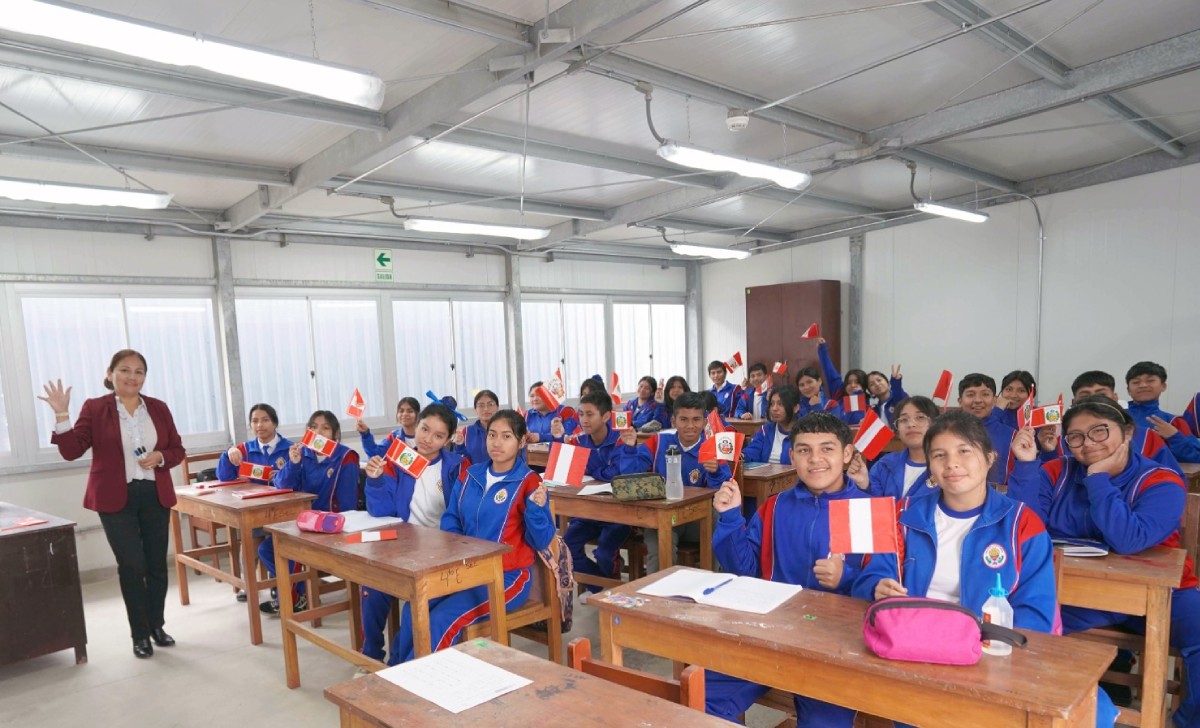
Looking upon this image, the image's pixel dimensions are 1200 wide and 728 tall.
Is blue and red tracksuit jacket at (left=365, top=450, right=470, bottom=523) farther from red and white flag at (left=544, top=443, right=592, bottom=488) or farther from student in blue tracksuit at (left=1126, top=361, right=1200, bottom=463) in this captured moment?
student in blue tracksuit at (left=1126, top=361, right=1200, bottom=463)

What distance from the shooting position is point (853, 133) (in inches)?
184

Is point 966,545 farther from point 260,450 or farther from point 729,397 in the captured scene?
point 729,397

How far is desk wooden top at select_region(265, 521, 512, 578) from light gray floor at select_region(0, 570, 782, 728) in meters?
0.76

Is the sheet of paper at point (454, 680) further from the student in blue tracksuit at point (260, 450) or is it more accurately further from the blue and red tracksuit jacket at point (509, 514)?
the student in blue tracksuit at point (260, 450)

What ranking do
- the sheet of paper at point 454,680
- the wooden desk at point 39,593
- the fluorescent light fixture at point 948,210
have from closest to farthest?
the sheet of paper at point 454,680
the wooden desk at point 39,593
the fluorescent light fixture at point 948,210

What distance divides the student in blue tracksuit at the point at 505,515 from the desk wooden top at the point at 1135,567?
184 cm

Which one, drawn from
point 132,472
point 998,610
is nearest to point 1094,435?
point 998,610

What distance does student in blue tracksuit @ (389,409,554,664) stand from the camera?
2.71 m

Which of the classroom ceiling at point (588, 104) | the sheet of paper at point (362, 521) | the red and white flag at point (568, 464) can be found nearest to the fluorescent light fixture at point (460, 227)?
the classroom ceiling at point (588, 104)

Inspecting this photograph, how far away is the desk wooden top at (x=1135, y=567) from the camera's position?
2.04 metres

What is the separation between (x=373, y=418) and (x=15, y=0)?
5317mm

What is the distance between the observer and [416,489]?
10.2 ft

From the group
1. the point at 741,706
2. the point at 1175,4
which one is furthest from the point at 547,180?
the point at 741,706

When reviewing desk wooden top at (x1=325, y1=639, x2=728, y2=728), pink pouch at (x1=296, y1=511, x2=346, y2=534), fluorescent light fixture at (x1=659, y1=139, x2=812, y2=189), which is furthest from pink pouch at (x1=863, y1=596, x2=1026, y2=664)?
fluorescent light fixture at (x1=659, y1=139, x2=812, y2=189)
